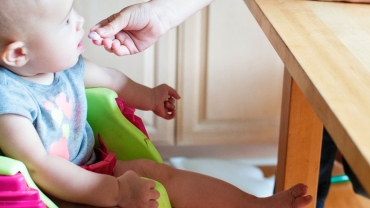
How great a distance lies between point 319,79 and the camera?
0.50m

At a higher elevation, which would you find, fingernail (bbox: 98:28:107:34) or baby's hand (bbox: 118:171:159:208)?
fingernail (bbox: 98:28:107:34)

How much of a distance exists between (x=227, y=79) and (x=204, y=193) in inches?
23.0

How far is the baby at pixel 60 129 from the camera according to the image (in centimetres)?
64

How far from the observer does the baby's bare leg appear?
76 cm

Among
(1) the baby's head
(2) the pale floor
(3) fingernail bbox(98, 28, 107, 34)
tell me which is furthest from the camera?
(2) the pale floor

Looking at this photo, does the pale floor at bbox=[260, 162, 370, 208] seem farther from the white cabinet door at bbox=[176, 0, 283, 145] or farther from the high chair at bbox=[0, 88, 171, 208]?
the high chair at bbox=[0, 88, 171, 208]

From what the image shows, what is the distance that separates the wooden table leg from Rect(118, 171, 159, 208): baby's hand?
0.32 m

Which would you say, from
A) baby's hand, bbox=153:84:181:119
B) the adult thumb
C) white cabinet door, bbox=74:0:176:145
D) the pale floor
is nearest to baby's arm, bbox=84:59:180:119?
Answer: baby's hand, bbox=153:84:181:119

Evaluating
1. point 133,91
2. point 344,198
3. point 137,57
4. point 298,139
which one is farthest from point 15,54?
point 344,198

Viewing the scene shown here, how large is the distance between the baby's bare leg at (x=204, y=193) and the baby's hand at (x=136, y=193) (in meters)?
0.11

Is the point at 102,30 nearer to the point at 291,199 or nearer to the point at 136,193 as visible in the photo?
the point at 136,193

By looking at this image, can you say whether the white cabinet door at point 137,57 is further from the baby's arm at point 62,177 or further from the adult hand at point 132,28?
the baby's arm at point 62,177

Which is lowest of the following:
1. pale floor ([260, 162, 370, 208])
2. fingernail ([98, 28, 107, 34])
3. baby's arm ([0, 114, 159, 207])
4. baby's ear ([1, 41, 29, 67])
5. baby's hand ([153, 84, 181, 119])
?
pale floor ([260, 162, 370, 208])

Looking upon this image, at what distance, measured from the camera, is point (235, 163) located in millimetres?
1422
